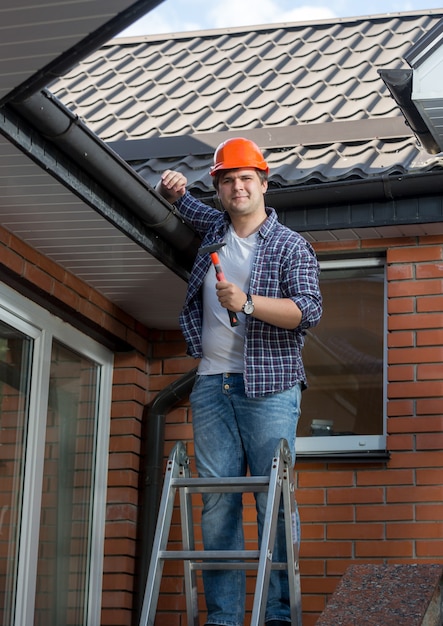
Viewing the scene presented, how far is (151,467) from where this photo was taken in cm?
682

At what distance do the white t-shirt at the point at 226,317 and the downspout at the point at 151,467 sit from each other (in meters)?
1.54

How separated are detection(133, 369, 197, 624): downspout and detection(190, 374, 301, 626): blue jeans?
5.52 ft

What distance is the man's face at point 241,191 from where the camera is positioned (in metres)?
5.34

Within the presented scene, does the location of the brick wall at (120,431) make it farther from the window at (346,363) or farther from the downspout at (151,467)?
the window at (346,363)

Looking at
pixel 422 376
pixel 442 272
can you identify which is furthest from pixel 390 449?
pixel 442 272

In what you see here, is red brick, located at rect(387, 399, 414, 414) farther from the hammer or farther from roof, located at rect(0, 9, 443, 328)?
the hammer

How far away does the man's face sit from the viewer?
5.34m

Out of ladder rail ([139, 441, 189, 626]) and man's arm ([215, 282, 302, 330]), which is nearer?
ladder rail ([139, 441, 189, 626])

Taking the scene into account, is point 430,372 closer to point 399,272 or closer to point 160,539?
point 399,272

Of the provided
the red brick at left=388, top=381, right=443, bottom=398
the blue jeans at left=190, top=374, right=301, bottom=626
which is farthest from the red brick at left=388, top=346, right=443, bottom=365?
the blue jeans at left=190, top=374, right=301, bottom=626

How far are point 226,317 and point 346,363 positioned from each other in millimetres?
1778

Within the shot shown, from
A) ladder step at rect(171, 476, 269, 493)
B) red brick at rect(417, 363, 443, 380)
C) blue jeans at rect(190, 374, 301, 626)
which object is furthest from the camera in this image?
red brick at rect(417, 363, 443, 380)

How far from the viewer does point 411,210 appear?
20.9 feet

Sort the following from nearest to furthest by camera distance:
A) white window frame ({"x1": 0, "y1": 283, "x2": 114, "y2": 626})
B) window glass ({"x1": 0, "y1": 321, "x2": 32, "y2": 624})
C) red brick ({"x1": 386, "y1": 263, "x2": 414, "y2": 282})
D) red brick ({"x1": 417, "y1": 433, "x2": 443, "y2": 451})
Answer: window glass ({"x1": 0, "y1": 321, "x2": 32, "y2": 624}) < white window frame ({"x1": 0, "y1": 283, "x2": 114, "y2": 626}) < red brick ({"x1": 417, "y1": 433, "x2": 443, "y2": 451}) < red brick ({"x1": 386, "y1": 263, "x2": 414, "y2": 282})
